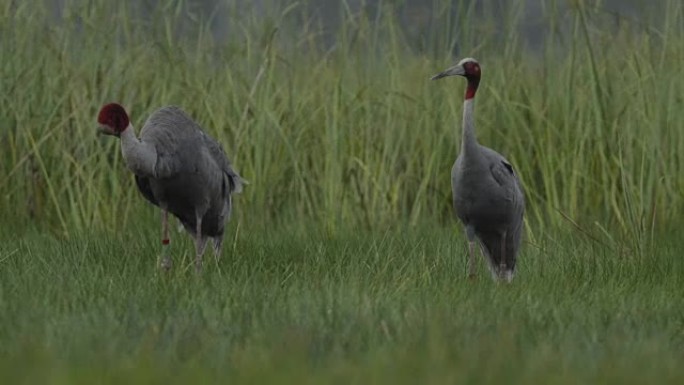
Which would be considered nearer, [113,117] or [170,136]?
[113,117]

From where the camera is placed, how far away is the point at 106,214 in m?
7.69

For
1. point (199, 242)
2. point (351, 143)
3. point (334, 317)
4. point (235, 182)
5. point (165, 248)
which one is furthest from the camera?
point (351, 143)

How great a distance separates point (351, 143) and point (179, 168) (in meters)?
2.18

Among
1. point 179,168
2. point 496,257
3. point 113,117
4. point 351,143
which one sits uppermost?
point 113,117

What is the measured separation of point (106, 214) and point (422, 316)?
363 centimetres

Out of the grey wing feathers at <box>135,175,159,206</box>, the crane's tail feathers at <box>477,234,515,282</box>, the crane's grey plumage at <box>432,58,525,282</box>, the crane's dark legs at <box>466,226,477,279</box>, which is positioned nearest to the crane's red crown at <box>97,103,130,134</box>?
the grey wing feathers at <box>135,175,159,206</box>

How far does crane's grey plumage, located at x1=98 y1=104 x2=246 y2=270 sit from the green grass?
221 millimetres

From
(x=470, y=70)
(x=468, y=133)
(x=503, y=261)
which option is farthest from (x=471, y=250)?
(x=470, y=70)

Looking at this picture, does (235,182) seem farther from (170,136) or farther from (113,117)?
(113,117)

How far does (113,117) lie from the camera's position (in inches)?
221

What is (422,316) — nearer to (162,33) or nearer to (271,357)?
(271,357)

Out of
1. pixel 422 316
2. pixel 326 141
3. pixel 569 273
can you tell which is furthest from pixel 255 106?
pixel 422 316

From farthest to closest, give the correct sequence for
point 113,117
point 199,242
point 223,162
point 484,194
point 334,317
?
point 223,162, point 199,242, point 484,194, point 113,117, point 334,317

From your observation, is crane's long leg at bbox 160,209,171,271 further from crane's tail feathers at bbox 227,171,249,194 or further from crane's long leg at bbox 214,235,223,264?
crane's tail feathers at bbox 227,171,249,194
